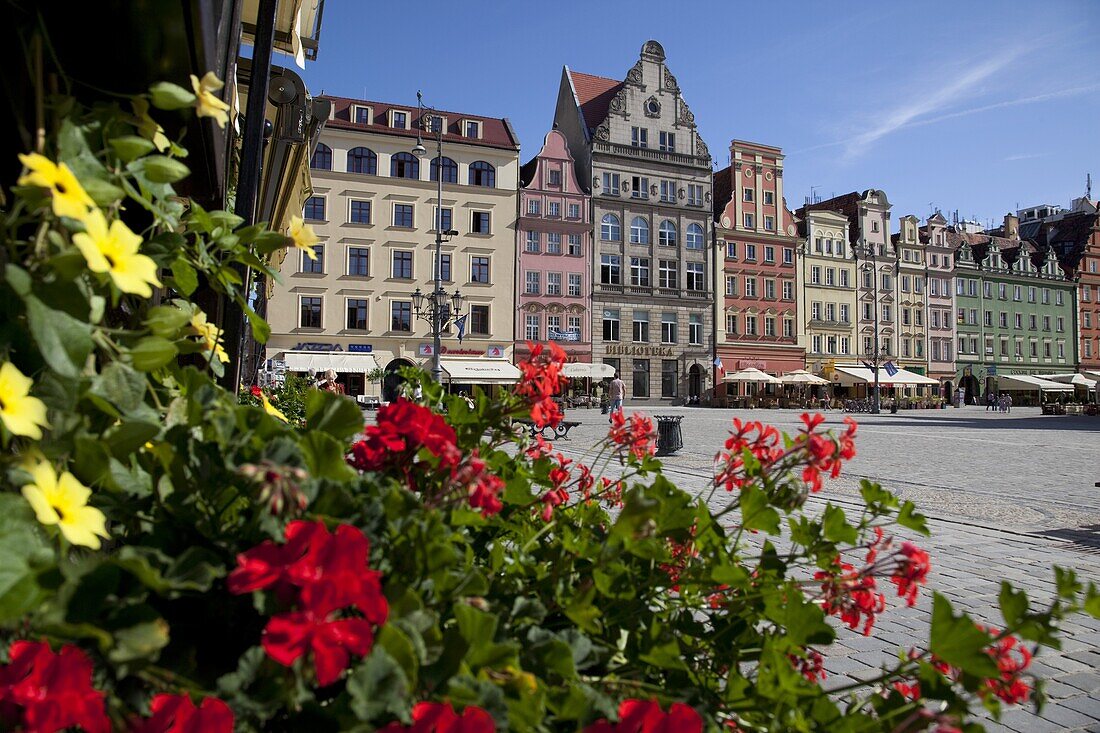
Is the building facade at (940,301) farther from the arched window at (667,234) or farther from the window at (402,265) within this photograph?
the window at (402,265)

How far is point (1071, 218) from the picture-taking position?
193ft

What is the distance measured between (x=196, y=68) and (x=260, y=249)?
0.45m

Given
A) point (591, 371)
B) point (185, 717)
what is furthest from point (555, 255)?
point (185, 717)

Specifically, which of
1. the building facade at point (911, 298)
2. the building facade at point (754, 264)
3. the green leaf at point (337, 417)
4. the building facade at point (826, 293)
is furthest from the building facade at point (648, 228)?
the green leaf at point (337, 417)

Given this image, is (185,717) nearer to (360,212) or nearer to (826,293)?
(360,212)

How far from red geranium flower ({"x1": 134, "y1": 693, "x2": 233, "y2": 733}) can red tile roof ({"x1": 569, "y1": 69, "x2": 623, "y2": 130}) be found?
134 feet

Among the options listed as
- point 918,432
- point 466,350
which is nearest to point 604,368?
point 466,350

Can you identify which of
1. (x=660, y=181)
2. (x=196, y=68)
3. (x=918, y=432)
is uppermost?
(x=660, y=181)

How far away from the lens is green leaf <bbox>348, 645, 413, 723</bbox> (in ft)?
2.17

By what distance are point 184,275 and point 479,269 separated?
1372 inches

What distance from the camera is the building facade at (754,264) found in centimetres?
4184

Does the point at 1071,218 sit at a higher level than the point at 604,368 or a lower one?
higher

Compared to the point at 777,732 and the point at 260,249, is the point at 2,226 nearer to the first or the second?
the point at 260,249

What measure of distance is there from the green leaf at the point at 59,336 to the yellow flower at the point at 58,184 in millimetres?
90
